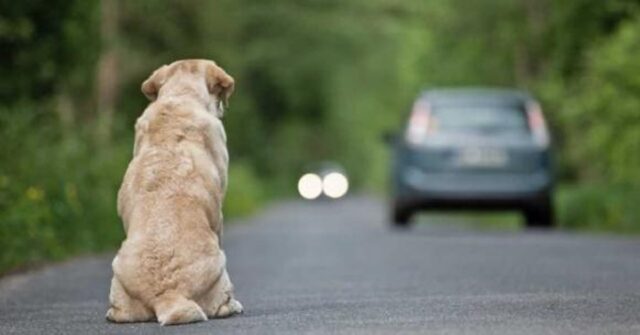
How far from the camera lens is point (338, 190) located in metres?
68.9

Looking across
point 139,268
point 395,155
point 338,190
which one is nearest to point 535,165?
point 395,155

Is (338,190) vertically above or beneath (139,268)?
beneath

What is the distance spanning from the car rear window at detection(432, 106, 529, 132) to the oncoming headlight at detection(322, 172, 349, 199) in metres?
44.5

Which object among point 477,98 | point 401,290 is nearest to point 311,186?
point 477,98

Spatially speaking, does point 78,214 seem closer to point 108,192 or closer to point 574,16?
point 108,192

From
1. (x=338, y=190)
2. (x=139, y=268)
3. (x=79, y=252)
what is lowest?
(x=338, y=190)

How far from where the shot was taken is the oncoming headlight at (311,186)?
66750mm

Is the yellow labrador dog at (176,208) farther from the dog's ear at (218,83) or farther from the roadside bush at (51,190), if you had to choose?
the roadside bush at (51,190)

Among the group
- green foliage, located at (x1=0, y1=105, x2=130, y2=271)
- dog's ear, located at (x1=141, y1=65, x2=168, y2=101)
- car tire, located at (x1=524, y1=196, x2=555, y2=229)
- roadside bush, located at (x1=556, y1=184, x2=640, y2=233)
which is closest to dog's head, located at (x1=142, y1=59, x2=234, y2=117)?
dog's ear, located at (x1=141, y1=65, x2=168, y2=101)

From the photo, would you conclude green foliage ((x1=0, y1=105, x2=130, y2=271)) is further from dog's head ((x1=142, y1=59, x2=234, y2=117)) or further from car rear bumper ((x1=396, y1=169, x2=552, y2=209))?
dog's head ((x1=142, y1=59, x2=234, y2=117))

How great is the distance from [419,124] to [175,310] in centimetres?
1365

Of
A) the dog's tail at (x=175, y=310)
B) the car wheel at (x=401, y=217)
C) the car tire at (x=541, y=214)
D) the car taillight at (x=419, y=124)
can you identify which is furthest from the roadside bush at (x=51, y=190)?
the dog's tail at (x=175, y=310)

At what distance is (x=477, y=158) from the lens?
21.5m

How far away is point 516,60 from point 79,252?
17.2 m
